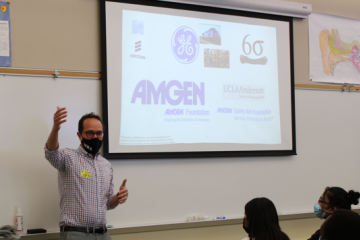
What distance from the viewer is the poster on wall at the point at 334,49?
342 centimetres

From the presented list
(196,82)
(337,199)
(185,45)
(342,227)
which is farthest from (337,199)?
(185,45)

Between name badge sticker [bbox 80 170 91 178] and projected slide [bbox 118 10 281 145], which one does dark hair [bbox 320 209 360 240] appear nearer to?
name badge sticker [bbox 80 170 91 178]

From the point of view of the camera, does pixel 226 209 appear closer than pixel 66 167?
No

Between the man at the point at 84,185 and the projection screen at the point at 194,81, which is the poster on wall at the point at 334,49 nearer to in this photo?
the projection screen at the point at 194,81

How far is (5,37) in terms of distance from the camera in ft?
7.91

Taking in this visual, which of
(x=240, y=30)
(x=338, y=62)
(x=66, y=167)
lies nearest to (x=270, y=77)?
(x=240, y=30)

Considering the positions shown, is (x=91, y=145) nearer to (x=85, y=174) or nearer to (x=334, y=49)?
(x=85, y=174)

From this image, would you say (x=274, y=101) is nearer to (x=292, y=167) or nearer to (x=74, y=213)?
(x=292, y=167)

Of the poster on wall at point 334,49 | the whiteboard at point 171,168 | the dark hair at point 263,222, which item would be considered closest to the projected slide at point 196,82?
the whiteboard at point 171,168

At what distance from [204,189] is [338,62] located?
2.08m

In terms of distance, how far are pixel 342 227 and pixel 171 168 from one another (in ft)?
6.04

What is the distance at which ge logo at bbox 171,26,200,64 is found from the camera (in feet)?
9.51

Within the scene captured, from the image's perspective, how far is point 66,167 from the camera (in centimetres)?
200

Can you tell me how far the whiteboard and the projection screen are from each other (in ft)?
0.49
